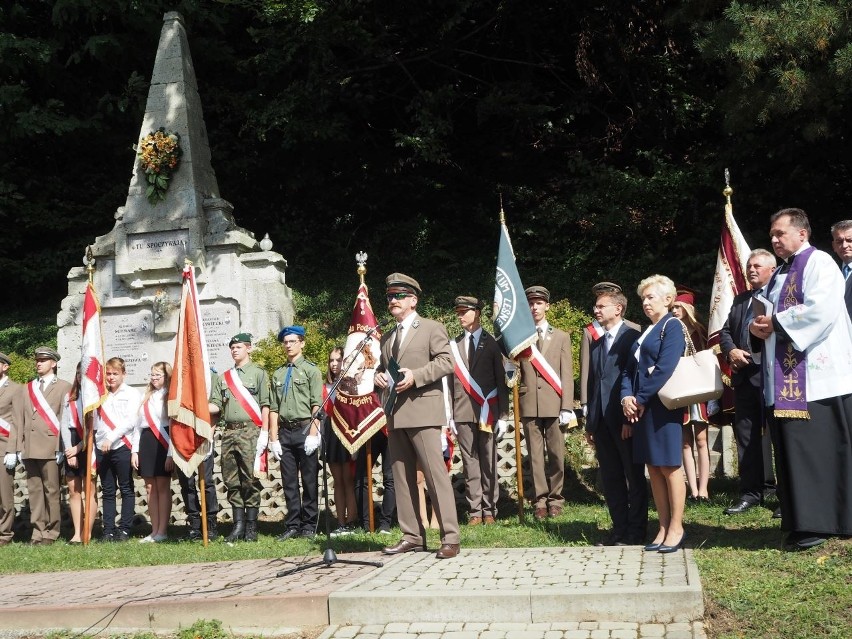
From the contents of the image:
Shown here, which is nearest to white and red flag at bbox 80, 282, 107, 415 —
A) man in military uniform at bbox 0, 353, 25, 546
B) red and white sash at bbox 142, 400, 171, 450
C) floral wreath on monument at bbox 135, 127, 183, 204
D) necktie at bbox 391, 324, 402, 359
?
red and white sash at bbox 142, 400, 171, 450

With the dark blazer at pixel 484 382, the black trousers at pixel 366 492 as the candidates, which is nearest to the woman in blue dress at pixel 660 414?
the dark blazer at pixel 484 382

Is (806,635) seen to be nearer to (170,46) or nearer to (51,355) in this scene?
(51,355)

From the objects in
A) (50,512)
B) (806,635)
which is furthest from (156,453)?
(806,635)

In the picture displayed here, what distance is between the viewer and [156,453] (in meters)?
9.35

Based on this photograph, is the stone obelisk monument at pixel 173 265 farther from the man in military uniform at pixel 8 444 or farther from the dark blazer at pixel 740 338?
the dark blazer at pixel 740 338

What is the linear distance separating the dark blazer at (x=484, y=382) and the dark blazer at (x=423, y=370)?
1845 millimetres

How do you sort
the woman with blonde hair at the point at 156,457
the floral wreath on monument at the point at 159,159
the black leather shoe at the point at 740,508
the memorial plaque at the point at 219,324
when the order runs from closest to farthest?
the black leather shoe at the point at 740,508 < the woman with blonde hair at the point at 156,457 < the memorial plaque at the point at 219,324 < the floral wreath on monument at the point at 159,159

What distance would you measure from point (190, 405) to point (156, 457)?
0.90 meters

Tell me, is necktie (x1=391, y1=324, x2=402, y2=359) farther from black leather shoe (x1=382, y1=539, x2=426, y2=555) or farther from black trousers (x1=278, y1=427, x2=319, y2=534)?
black trousers (x1=278, y1=427, x2=319, y2=534)

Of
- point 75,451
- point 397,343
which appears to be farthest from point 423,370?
point 75,451

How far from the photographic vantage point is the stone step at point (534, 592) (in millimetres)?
4941

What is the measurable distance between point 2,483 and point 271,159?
11534mm

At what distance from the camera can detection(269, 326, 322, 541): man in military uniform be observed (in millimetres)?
8773

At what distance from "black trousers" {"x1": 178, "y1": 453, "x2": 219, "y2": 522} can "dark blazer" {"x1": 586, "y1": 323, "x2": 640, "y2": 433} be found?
4.15m
